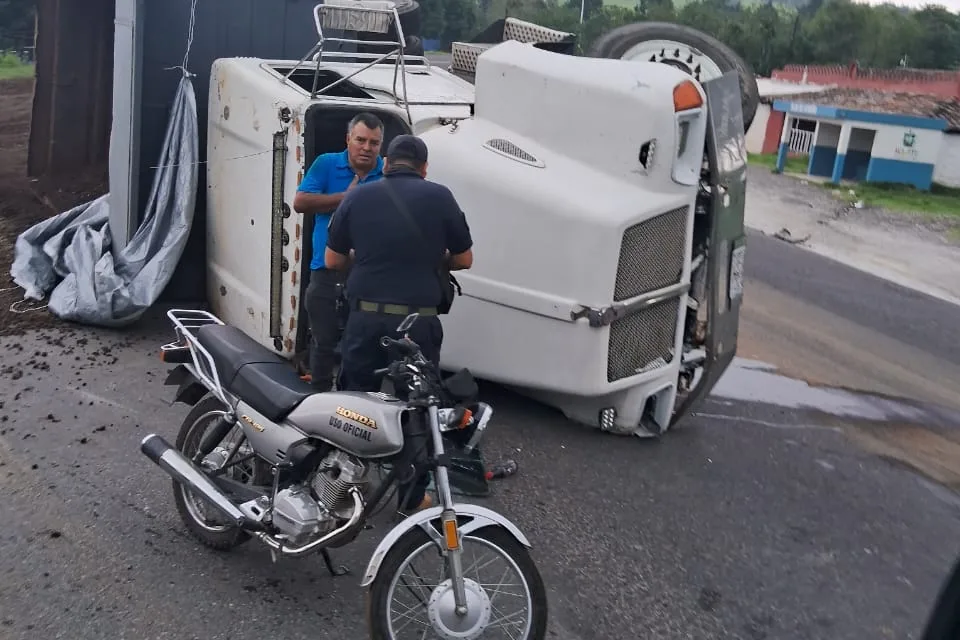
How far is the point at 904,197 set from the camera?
25.0 m

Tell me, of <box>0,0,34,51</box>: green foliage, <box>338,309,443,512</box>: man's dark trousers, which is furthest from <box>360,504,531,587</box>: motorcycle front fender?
<box>0,0,34,51</box>: green foliage

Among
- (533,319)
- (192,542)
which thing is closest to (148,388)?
(192,542)

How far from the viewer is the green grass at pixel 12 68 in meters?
23.8

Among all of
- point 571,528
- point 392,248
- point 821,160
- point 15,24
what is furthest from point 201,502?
point 15,24

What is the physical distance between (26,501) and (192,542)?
2.87ft

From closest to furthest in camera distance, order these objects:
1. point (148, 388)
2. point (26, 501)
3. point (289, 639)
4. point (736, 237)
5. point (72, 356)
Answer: point (289, 639)
point (26, 501)
point (736, 237)
point (148, 388)
point (72, 356)

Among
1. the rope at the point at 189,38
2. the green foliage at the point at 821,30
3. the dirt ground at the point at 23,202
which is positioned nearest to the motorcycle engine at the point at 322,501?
the dirt ground at the point at 23,202

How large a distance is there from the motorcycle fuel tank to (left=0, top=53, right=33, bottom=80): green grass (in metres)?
21.9

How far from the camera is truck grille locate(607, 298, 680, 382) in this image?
5.59 metres

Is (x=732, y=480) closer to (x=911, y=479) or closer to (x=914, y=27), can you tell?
(x=911, y=479)

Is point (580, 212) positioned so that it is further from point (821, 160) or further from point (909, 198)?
point (821, 160)

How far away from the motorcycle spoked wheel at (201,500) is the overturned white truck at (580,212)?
1.70 metres

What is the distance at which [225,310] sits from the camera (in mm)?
7195

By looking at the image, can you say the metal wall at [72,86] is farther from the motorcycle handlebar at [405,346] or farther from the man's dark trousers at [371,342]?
the motorcycle handlebar at [405,346]
